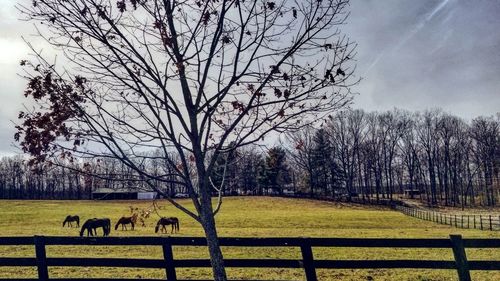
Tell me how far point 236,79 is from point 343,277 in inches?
327

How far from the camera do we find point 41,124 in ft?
15.0

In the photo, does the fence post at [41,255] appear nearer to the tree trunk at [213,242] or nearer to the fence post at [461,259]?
the tree trunk at [213,242]

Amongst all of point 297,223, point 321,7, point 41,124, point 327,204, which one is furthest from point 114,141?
point 327,204

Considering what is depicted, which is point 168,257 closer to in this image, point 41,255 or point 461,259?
point 41,255

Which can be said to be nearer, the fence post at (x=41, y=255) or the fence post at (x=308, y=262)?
the fence post at (x=308, y=262)

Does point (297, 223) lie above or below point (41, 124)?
below

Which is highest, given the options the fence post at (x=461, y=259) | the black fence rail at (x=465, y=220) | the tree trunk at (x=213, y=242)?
the tree trunk at (x=213, y=242)

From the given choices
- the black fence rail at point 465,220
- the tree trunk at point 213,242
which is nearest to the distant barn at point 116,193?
the tree trunk at point 213,242

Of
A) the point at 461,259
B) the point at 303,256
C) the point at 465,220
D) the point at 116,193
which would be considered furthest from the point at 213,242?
the point at 465,220

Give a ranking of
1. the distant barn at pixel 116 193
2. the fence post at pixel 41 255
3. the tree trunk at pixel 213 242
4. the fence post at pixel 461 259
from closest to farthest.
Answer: the tree trunk at pixel 213 242, the distant barn at pixel 116 193, the fence post at pixel 461 259, the fence post at pixel 41 255

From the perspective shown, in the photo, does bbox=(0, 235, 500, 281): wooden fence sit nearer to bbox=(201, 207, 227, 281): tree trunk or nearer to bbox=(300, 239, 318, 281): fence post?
bbox=(300, 239, 318, 281): fence post

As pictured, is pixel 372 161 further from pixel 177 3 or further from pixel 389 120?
pixel 177 3

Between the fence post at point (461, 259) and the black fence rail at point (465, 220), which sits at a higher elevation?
the fence post at point (461, 259)

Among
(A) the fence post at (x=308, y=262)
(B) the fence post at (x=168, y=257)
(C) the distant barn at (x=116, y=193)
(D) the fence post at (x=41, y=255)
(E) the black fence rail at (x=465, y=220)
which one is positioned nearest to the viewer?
(C) the distant barn at (x=116, y=193)
